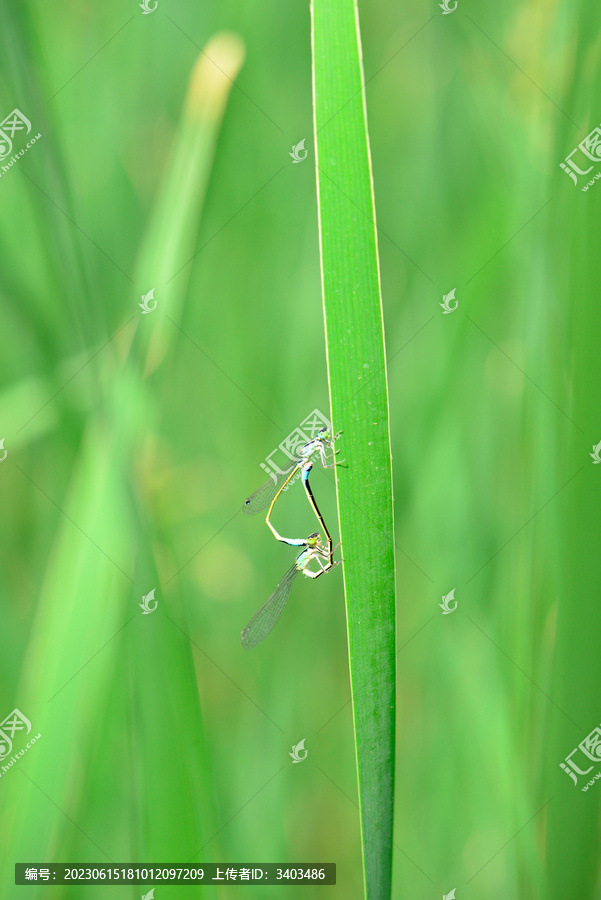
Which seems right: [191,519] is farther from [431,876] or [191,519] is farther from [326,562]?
[431,876]

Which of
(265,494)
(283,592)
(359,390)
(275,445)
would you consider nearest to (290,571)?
(283,592)

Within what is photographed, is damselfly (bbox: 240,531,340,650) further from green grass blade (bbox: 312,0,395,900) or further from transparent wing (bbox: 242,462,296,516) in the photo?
green grass blade (bbox: 312,0,395,900)

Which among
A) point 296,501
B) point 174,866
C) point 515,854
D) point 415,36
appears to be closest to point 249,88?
point 415,36

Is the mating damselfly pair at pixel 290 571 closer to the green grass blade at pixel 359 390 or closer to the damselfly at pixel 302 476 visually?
the damselfly at pixel 302 476

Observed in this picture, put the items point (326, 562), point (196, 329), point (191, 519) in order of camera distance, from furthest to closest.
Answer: point (191, 519) → point (196, 329) → point (326, 562)

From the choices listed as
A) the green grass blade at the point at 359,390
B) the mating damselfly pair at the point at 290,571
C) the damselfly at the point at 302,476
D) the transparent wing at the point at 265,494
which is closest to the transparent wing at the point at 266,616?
the mating damselfly pair at the point at 290,571

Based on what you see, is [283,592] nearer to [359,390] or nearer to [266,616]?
[266,616]
